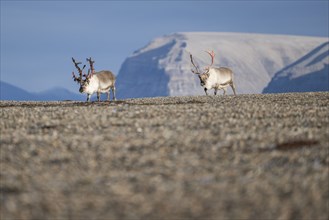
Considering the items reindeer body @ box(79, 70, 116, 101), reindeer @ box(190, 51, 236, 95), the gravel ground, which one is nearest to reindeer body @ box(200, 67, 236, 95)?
reindeer @ box(190, 51, 236, 95)

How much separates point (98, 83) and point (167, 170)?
2801cm

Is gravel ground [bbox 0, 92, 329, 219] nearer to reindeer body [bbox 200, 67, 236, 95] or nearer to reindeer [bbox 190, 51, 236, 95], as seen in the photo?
reindeer [bbox 190, 51, 236, 95]

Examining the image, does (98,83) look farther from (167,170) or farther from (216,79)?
(167,170)

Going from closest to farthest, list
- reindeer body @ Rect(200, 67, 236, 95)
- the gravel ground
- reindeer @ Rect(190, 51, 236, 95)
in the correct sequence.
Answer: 1. the gravel ground
2. reindeer @ Rect(190, 51, 236, 95)
3. reindeer body @ Rect(200, 67, 236, 95)

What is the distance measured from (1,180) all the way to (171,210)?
13.2 ft

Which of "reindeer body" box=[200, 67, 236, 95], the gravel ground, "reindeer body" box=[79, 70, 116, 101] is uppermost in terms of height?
"reindeer body" box=[200, 67, 236, 95]

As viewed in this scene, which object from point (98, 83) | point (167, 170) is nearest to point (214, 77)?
point (98, 83)

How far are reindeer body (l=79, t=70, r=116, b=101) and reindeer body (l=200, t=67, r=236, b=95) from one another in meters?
7.54

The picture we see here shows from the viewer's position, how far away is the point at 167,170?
11750mm

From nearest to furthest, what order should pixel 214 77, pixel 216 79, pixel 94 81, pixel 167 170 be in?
pixel 167 170 → pixel 94 81 → pixel 214 77 → pixel 216 79

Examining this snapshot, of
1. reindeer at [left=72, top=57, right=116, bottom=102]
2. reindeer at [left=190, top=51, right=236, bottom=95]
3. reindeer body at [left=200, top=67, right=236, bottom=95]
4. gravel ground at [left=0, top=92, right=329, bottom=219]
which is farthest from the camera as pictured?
reindeer body at [left=200, top=67, right=236, bottom=95]

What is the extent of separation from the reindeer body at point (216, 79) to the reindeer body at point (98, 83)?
754 cm

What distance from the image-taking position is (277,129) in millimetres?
17516

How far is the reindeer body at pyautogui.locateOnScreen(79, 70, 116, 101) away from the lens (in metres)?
37.6
